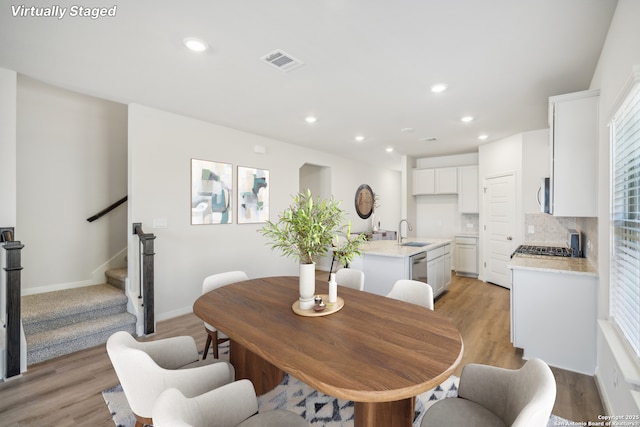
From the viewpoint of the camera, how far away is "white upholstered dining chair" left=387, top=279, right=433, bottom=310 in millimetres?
2113

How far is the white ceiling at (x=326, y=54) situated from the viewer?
1.79m

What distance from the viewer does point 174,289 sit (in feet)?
12.0

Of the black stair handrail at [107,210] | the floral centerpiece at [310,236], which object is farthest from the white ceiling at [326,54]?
the black stair handrail at [107,210]

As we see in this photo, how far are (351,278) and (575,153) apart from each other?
7.32 feet

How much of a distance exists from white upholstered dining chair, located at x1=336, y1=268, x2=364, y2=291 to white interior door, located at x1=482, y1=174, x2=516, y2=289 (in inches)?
139

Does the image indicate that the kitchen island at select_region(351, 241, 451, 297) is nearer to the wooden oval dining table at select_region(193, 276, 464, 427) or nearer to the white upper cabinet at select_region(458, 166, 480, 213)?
the wooden oval dining table at select_region(193, 276, 464, 427)

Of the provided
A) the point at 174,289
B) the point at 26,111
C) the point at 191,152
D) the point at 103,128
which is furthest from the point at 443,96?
the point at 26,111

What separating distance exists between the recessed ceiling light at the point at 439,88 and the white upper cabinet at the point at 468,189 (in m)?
3.51

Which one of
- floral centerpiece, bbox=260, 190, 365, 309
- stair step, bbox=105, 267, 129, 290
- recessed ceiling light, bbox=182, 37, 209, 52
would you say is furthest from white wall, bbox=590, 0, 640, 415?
stair step, bbox=105, 267, 129, 290

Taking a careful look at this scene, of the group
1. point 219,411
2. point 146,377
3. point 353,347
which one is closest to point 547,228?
point 353,347

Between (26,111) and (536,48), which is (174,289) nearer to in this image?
(26,111)

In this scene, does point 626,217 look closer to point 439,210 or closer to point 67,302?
point 67,302

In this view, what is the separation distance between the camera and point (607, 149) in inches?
79.9

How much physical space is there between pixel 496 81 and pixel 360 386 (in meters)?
Result: 2.98
